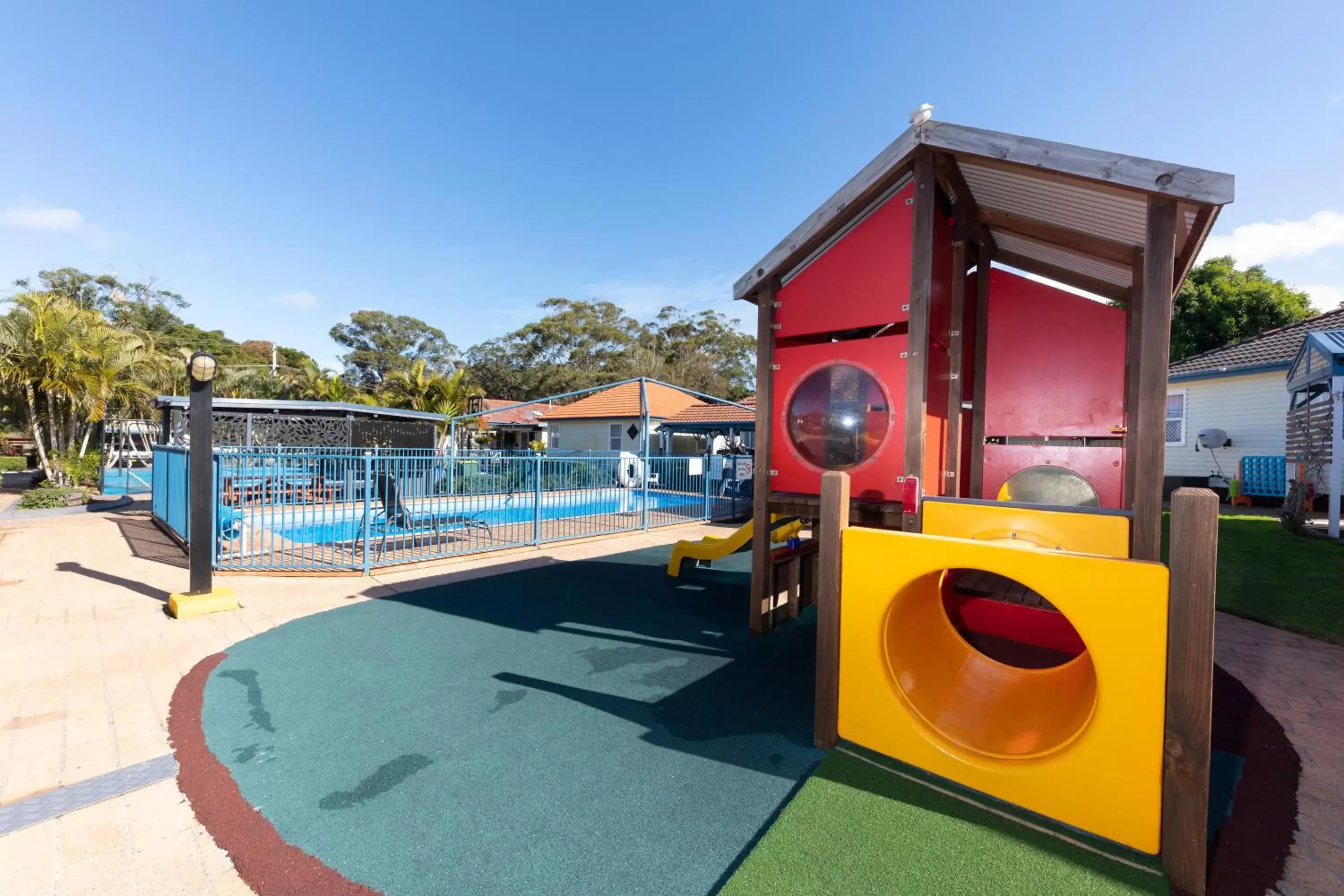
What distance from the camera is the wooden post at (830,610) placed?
3.10 meters

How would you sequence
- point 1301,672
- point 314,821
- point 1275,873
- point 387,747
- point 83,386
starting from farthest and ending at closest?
point 83,386, point 1301,672, point 387,747, point 314,821, point 1275,873

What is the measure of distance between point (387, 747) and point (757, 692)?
2.37 metres

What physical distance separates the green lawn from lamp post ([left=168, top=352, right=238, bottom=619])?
9297 millimetres

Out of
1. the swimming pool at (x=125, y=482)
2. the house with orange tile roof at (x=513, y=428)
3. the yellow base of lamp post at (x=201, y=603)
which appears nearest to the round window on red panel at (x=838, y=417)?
the yellow base of lamp post at (x=201, y=603)

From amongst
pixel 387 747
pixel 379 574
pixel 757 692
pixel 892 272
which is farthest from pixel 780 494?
pixel 379 574

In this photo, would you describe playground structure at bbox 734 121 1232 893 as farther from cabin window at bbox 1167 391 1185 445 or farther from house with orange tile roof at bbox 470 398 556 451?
house with orange tile roof at bbox 470 398 556 451

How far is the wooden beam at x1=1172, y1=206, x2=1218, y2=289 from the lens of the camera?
3309 mm

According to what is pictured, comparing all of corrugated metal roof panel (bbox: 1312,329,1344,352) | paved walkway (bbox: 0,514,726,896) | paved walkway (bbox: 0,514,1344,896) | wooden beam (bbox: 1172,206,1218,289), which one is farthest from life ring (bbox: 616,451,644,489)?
corrugated metal roof panel (bbox: 1312,329,1344,352)

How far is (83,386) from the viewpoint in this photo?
14266mm

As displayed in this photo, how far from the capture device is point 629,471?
727 inches

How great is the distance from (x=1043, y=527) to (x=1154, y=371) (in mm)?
1154

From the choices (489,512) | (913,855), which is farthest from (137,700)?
(489,512)

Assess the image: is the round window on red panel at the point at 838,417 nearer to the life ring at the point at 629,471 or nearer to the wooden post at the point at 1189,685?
the wooden post at the point at 1189,685

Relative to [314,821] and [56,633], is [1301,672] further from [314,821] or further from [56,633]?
[56,633]
